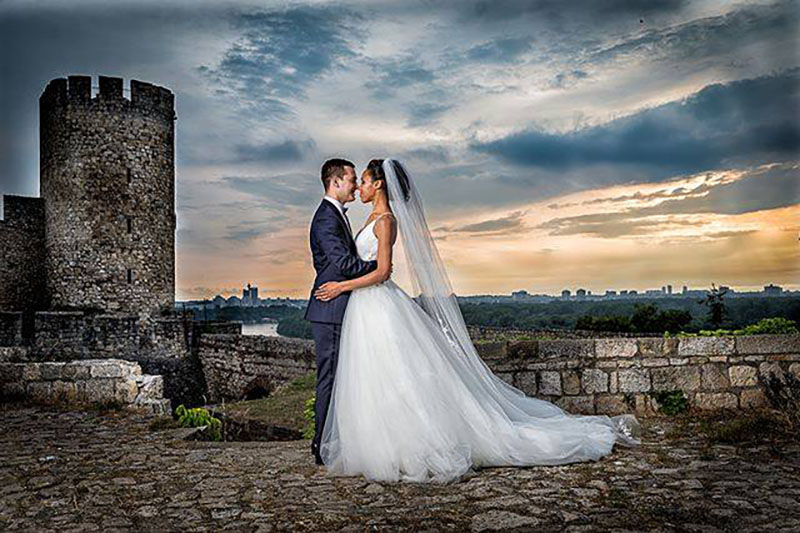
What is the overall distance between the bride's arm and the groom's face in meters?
0.35

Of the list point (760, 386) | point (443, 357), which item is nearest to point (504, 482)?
point (443, 357)

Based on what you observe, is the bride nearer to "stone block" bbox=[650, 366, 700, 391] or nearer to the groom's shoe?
the groom's shoe

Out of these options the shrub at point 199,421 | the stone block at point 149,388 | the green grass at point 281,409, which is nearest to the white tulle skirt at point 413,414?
the shrub at point 199,421

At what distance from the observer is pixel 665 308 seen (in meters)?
23.3

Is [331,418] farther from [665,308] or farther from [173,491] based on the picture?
[665,308]

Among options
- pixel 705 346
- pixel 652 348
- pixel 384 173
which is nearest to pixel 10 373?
pixel 384 173

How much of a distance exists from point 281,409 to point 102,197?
17.5m

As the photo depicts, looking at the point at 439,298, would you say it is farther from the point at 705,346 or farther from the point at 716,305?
the point at 716,305

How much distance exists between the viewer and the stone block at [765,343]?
6832 mm

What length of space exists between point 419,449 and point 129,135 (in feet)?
77.0

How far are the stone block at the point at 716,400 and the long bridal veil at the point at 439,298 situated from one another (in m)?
1.76

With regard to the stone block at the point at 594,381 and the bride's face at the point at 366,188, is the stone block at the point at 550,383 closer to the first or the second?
the stone block at the point at 594,381

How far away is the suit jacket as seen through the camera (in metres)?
5.08

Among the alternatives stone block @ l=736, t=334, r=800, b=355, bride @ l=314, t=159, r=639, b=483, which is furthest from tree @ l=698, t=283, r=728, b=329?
bride @ l=314, t=159, r=639, b=483
